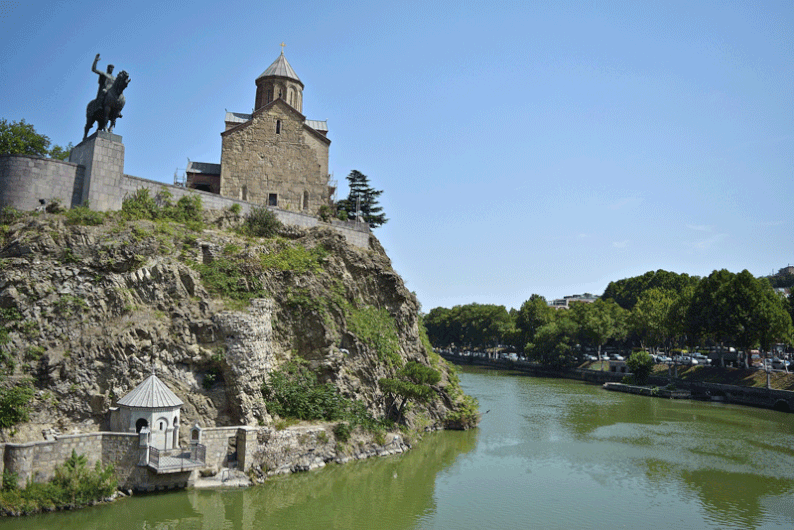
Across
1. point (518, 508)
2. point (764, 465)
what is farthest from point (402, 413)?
point (764, 465)

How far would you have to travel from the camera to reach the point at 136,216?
25078 millimetres

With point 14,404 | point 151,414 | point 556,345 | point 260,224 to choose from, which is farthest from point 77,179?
point 556,345

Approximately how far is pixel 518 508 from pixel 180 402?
1161 centimetres

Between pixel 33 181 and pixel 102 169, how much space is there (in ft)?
8.20

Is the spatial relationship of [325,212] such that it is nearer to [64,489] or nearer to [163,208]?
[163,208]

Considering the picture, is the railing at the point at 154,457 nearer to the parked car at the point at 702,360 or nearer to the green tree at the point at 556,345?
the parked car at the point at 702,360

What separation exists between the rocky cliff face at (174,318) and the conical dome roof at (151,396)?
87 cm

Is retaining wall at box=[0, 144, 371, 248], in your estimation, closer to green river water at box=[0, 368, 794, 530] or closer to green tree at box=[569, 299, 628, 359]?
green river water at box=[0, 368, 794, 530]

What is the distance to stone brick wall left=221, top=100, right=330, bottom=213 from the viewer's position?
35.6 metres

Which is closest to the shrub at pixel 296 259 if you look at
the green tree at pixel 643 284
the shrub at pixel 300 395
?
the shrub at pixel 300 395

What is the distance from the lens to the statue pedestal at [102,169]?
24406mm

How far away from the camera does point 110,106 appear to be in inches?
953

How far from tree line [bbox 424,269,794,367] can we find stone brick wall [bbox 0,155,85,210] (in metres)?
47.6

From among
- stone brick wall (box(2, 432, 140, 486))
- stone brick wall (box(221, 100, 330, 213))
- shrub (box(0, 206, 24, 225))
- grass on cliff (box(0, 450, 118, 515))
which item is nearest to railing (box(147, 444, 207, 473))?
stone brick wall (box(2, 432, 140, 486))
